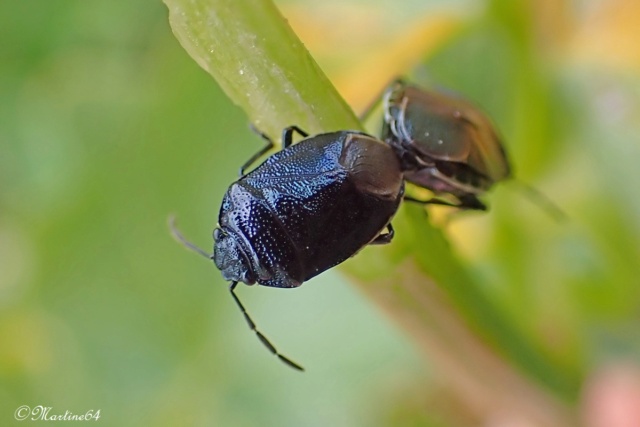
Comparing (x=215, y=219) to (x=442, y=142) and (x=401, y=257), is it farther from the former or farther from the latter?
(x=401, y=257)

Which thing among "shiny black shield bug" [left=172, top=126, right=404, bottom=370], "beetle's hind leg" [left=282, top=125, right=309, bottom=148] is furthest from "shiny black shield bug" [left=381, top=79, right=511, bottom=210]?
"beetle's hind leg" [left=282, top=125, right=309, bottom=148]

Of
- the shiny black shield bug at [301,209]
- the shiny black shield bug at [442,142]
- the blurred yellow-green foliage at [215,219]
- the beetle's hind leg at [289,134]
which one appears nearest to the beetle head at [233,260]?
the shiny black shield bug at [301,209]

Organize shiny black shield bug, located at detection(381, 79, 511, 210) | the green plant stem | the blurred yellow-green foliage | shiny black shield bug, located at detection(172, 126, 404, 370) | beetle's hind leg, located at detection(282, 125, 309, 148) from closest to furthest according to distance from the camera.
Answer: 1. the green plant stem
2. beetle's hind leg, located at detection(282, 125, 309, 148)
3. shiny black shield bug, located at detection(172, 126, 404, 370)
4. shiny black shield bug, located at detection(381, 79, 511, 210)
5. the blurred yellow-green foliage

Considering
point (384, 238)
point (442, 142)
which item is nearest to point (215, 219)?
point (442, 142)

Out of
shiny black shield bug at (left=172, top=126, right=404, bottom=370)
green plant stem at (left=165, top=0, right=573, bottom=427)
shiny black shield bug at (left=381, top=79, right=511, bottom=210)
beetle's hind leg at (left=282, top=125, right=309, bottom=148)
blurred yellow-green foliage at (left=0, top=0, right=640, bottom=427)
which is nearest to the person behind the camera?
green plant stem at (left=165, top=0, right=573, bottom=427)

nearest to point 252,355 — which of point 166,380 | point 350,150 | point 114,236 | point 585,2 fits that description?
point 166,380

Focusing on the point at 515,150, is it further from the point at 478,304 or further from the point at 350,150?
the point at 350,150

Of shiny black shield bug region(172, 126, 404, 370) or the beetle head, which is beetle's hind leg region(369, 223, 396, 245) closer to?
shiny black shield bug region(172, 126, 404, 370)
